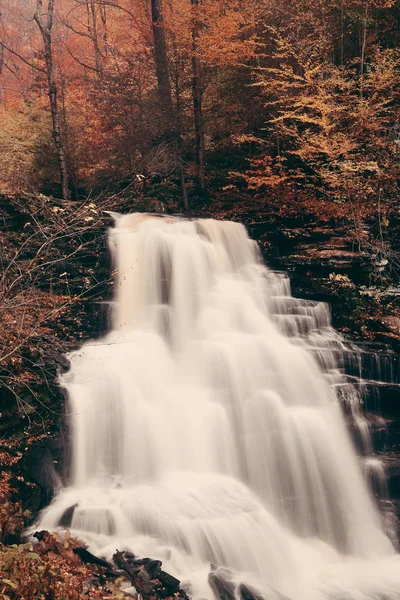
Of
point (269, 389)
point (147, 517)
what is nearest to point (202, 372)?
point (269, 389)

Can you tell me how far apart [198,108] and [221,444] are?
38.6 ft

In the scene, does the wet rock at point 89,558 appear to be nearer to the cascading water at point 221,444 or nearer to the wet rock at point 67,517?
the cascading water at point 221,444

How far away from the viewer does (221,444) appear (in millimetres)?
7680

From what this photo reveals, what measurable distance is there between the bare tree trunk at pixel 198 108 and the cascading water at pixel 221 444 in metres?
6.23

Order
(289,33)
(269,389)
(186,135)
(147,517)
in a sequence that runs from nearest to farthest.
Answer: (147,517), (269,389), (289,33), (186,135)

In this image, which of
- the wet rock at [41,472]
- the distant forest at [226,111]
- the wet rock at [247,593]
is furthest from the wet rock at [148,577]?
the distant forest at [226,111]

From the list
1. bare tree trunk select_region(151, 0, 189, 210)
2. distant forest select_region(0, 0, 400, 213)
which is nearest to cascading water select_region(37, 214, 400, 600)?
distant forest select_region(0, 0, 400, 213)

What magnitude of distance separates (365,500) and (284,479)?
145cm

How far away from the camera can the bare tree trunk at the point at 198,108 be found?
47.5 feet

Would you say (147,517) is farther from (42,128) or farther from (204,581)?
(42,128)

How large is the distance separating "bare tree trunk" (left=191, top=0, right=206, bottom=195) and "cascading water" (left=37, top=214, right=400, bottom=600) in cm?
623

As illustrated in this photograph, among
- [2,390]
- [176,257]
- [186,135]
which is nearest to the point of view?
[2,390]

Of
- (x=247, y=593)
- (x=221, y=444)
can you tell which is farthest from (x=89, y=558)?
(x=221, y=444)

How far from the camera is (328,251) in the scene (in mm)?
11797
